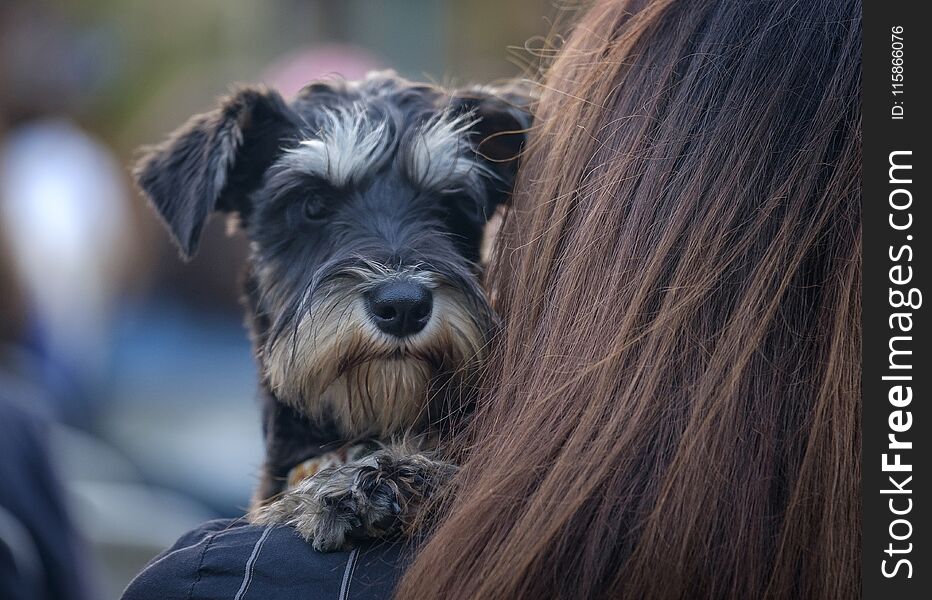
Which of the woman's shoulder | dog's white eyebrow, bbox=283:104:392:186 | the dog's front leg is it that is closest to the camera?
the woman's shoulder

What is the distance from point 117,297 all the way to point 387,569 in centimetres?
748

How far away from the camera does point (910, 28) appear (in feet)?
5.59

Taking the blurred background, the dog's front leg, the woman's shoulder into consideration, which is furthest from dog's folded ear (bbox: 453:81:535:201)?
the blurred background

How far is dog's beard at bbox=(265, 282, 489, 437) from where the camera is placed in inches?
94.8

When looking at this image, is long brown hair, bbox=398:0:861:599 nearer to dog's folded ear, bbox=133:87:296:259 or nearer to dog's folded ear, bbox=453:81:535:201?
dog's folded ear, bbox=453:81:535:201

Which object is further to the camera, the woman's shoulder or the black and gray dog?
the black and gray dog

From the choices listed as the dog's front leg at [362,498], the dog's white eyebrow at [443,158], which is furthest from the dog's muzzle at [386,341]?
the dog's white eyebrow at [443,158]

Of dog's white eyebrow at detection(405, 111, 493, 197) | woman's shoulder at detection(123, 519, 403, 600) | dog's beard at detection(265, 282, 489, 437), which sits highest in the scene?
dog's white eyebrow at detection(405, 111, 493, 197)

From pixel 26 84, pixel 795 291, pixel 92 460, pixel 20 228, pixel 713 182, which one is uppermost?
pixel 26 84

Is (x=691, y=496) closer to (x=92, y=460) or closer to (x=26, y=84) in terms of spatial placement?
(x=92, y=460)

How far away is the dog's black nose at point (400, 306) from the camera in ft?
7.98

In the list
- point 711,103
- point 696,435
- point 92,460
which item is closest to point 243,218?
point 711,103

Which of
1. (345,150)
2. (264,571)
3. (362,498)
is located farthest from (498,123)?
(264,571)

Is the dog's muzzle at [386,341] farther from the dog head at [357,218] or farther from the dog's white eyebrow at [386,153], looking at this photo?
the dog's white eyebrow at [386,153]
